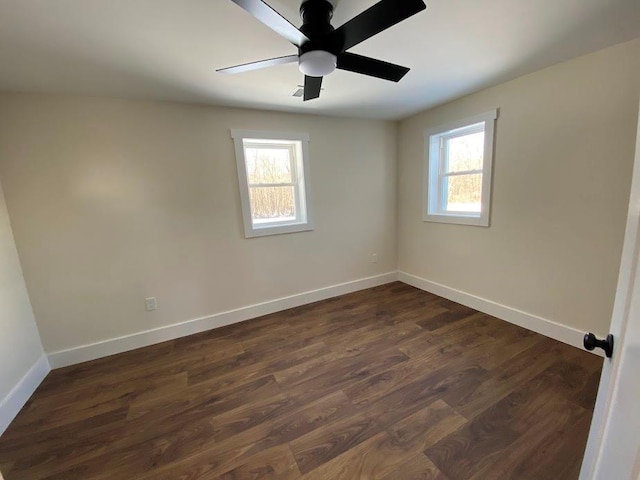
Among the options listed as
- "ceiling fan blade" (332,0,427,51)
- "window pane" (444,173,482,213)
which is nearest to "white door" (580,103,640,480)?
"ceiling fan blade" (332,0,427,51)

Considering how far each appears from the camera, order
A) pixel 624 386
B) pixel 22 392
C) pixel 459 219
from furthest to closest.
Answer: pixel 459 219 → pixel 22 392 → pixel 624 386

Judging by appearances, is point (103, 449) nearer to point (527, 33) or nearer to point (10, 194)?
point (10, 194)

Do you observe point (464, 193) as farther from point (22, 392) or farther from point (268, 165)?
point (22, 392)

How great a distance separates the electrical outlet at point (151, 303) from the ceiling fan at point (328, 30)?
2.20 m

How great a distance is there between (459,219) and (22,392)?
163 inches

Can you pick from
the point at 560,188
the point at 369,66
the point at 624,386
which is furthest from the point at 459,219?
the point at 624,386

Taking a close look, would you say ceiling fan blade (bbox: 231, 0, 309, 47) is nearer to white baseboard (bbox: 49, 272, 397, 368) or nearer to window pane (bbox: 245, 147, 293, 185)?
window pane (bbox: 245, 147, 293, 185)

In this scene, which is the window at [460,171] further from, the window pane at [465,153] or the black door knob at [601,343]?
the black door knob at [601,343]

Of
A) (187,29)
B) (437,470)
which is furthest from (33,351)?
(437,470)

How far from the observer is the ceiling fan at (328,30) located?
41.4 inches

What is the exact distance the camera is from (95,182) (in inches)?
88.4

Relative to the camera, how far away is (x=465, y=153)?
3.00 metres

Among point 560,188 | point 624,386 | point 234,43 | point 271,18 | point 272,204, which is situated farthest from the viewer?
point 272,204

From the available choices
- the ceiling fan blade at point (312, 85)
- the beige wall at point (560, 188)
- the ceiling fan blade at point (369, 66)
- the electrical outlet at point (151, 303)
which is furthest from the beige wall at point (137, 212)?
the beige wall at point (560, 188)
